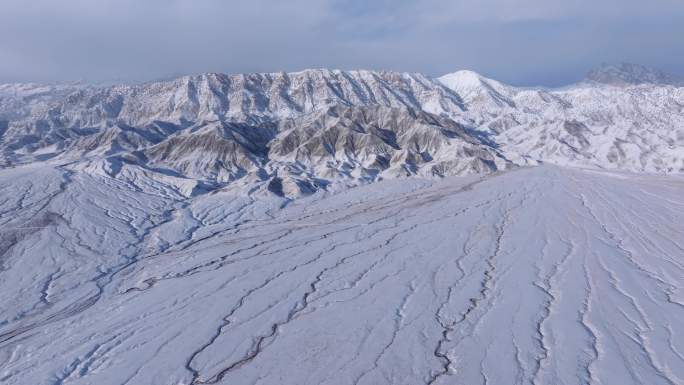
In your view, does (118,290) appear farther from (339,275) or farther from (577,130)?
(577,130)

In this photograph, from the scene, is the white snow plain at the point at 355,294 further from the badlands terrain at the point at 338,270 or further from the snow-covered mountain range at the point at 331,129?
the snow-covered mountain range at the point at 331,129

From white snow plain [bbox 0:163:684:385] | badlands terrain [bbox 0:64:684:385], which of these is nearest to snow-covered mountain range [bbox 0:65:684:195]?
badlands terrain [bbox 0:64:684:385]

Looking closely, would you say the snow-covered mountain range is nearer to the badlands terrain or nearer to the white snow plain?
the badlands terrain

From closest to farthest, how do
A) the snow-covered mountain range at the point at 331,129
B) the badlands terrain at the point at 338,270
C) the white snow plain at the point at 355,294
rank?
the white snow plain at the point at 355,294
the badlands terrain at the point at 338,270
the snow-covered mountain range at the point at 331,129

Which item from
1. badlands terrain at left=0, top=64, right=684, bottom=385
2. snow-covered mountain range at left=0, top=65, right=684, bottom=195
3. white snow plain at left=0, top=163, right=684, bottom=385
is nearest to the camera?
white snow plain at left=0, top=163, right=684, bottom=385

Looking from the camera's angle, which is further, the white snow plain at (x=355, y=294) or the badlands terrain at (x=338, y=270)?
the badlands terrain at (x=338, y=270)

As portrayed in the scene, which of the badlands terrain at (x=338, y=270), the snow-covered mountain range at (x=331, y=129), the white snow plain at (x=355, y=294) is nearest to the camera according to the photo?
the white snow plain at (x=355, y=294)

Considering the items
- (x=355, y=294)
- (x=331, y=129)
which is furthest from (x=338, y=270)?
(x=331, y=129)

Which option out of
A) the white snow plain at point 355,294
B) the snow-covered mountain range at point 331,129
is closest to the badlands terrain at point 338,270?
the white snow plain at point 355,294
